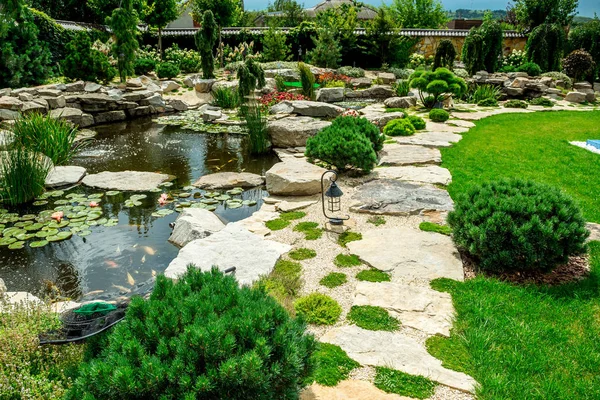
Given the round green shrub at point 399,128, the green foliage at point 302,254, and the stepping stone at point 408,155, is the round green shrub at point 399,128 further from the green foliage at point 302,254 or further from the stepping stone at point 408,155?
the green foliage at point 302,254

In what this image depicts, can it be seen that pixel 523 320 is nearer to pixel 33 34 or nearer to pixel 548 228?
pixel 548 228

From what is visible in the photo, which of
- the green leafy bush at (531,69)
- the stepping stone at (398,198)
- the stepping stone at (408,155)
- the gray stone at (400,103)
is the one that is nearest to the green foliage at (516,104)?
the gray stone at (400,103)

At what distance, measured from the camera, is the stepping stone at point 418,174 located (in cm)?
641

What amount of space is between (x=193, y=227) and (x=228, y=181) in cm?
213

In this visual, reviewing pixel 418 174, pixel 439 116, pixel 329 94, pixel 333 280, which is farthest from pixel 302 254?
pixel 329 94

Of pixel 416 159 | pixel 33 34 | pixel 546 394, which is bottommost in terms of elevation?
pixel 546 394

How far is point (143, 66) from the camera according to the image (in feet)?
54.9

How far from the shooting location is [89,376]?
1.88 meters

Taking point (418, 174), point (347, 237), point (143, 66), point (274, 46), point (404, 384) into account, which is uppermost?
point (274, 46)

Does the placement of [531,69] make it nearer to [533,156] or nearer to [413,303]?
[533,156]

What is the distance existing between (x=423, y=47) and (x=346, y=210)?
20.5m

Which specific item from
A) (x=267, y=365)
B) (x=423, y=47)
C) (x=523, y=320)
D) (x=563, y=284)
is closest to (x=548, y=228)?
(x=563, y=284)

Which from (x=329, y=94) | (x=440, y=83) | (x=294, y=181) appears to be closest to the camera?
(x=294, y=181)

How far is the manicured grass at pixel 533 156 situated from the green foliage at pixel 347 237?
5.79ft
